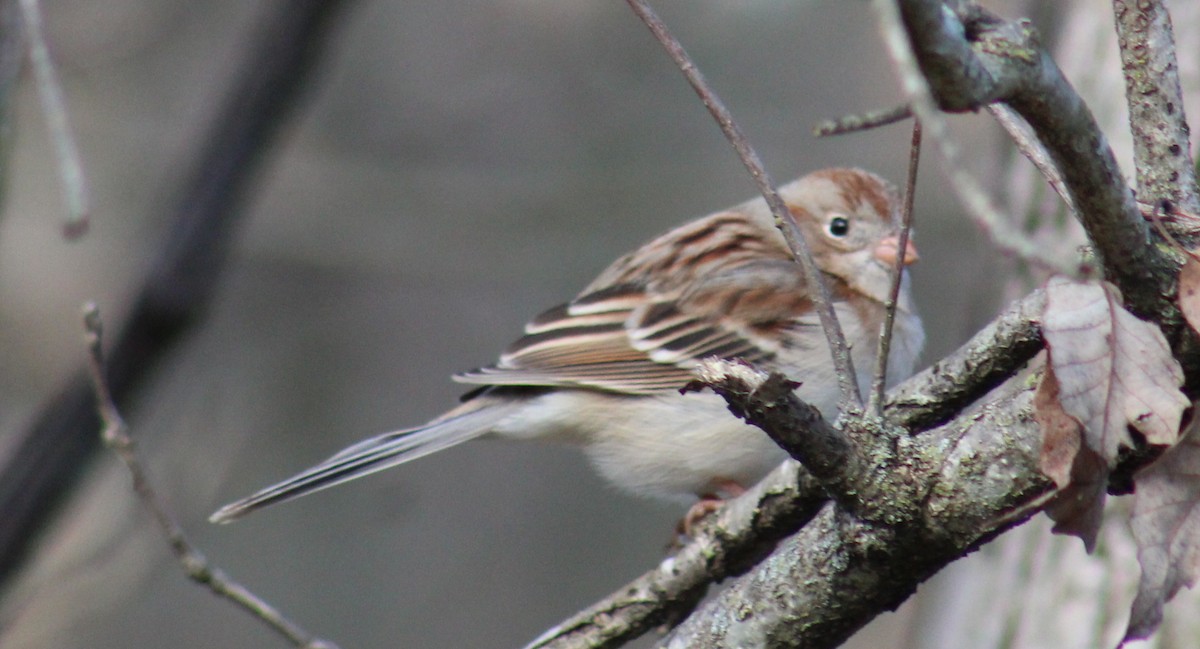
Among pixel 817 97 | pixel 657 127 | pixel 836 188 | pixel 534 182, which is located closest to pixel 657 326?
pixel 836 188

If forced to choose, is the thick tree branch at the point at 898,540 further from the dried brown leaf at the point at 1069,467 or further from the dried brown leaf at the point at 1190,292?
the dried brown leaf at the point at 1190,292

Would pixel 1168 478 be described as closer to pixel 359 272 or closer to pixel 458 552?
pixel 359 272

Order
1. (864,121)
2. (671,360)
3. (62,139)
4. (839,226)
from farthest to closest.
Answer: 1. (839,226)
2. (671,360)
3. (62,139)
4. (864,121)

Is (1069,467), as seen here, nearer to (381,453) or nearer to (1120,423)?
(1120,423)

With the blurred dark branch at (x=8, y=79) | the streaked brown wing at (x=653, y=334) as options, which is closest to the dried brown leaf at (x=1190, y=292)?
the streaked brown wing at (x=653, y=334)

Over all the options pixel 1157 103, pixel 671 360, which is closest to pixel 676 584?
pixel 671 360

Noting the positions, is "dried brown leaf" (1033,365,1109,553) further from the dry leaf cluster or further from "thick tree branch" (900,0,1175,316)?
"thick tree branch" (900,0,1175,316)

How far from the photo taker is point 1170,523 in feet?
5.32

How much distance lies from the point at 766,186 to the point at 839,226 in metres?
2.37

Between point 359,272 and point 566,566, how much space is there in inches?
64.4

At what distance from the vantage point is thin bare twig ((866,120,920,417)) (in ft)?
5.08

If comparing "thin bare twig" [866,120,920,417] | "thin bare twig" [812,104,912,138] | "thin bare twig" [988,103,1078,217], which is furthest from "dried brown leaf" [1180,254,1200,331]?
"thin bare twig" [812,104,912,138]

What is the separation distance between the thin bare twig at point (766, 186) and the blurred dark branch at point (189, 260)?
91.6 inches

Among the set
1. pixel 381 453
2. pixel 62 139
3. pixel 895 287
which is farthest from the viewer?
pixel 381 453
